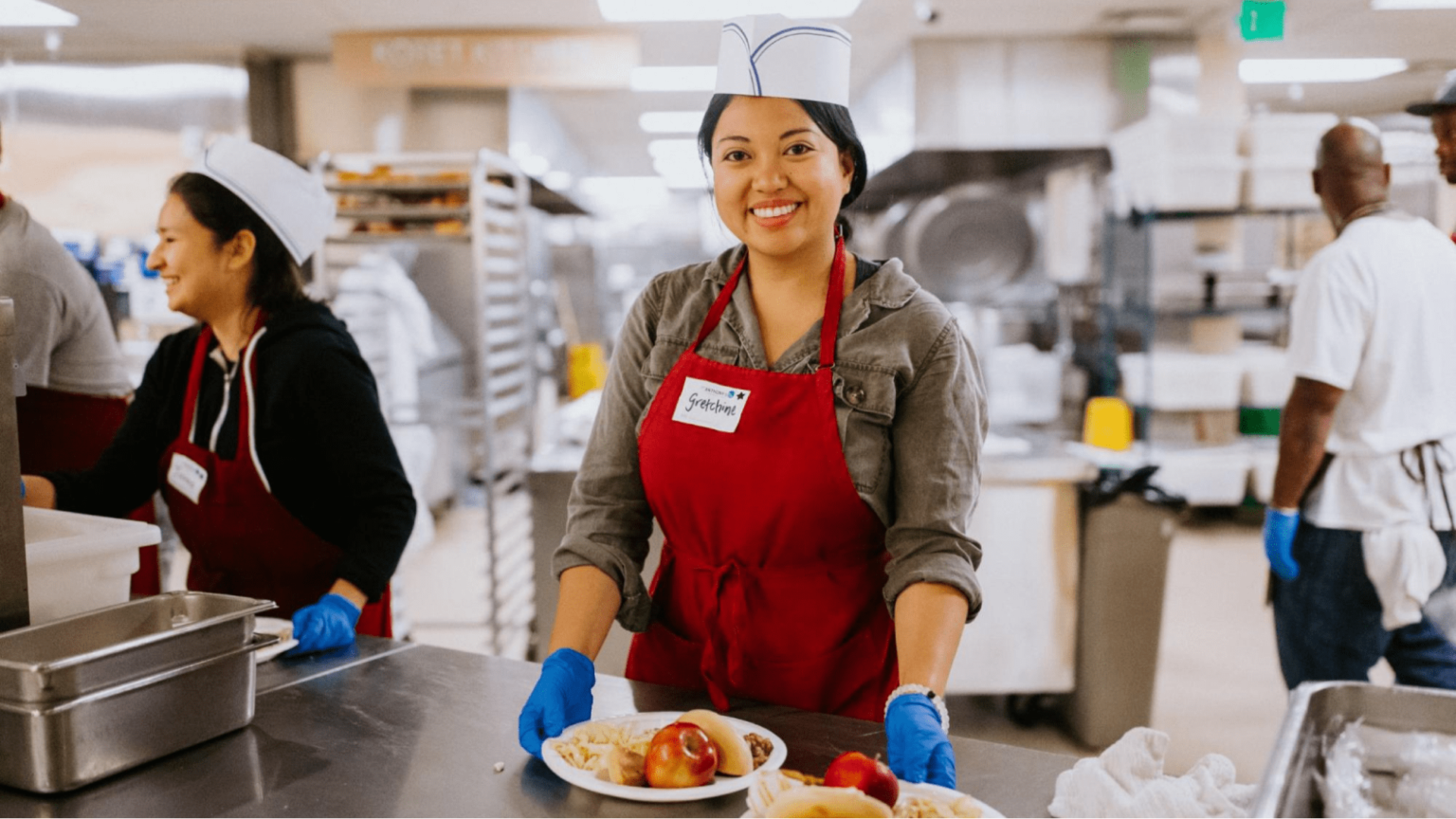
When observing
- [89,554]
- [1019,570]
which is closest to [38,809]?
[89,554]

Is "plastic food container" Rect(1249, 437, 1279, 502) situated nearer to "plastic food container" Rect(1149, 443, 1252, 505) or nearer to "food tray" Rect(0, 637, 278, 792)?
"plastic food container" Rect(1149, 443, 1252, 505)

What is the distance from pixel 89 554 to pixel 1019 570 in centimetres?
269

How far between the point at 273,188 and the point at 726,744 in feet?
4.81

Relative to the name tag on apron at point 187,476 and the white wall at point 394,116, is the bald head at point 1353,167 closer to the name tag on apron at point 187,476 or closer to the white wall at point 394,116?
the name tag on apron at point 187,476

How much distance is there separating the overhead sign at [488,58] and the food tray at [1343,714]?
454 cm

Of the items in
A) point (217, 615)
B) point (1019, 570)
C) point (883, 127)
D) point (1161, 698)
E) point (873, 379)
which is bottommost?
point (1161, 698)

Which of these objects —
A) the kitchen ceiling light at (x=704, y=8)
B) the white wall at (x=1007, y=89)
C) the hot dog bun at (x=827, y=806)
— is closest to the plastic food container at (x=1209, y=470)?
the white wall at (x=1007, y=89)

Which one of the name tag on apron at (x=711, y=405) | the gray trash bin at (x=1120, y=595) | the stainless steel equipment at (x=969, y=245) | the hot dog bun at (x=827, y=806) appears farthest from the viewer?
the stainless steel equipment at (x=969, y=245)

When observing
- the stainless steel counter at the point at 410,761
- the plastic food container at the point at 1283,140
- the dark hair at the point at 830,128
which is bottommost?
the stainless steel counter at the point at 410,761

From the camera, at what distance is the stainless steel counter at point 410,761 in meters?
1.10

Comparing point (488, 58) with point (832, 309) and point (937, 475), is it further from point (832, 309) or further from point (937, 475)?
point (937, 475)

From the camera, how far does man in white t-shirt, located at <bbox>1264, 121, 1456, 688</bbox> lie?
7.97 ft

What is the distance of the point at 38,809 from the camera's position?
1089mm

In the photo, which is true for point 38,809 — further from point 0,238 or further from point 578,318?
point 578,318
